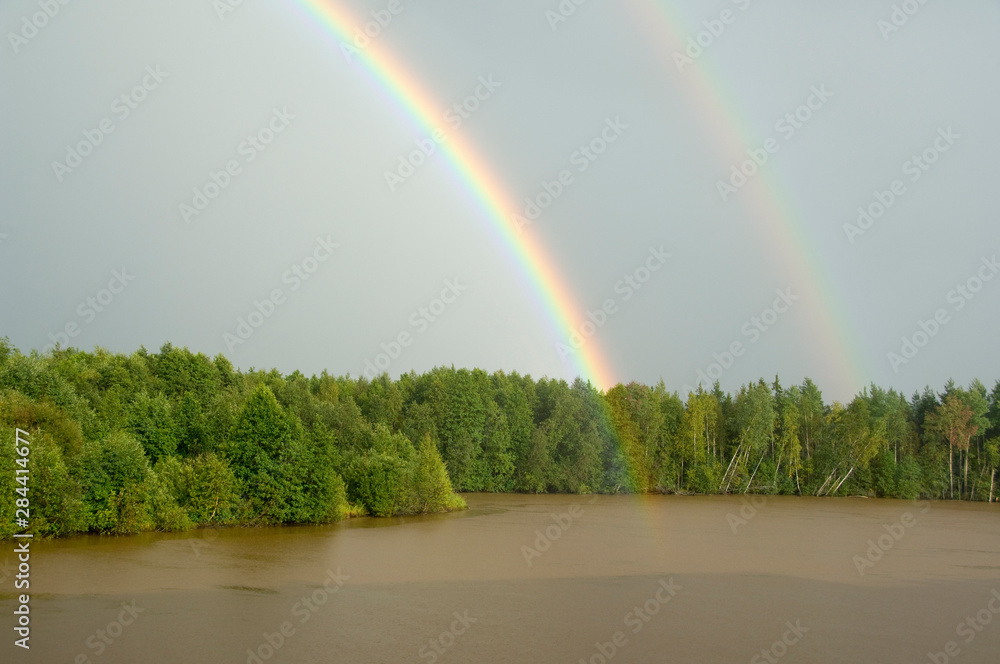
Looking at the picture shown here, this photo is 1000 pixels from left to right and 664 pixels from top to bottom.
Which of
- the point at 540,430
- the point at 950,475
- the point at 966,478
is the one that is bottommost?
the point at 966,478

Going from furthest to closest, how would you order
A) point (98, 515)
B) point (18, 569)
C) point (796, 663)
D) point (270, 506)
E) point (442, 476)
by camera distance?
1. point (442, 476)
2. point (270, 506)
3. point (98, 515)
4. point (18, 569)
5. point (796, 663)

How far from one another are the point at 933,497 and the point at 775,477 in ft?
47.7

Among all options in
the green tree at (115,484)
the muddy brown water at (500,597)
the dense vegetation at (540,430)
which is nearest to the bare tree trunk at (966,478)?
the dense vegetation at (540,430)

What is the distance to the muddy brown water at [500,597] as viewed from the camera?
1622 centimetres

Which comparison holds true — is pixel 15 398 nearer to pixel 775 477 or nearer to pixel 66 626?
pixel 66 626

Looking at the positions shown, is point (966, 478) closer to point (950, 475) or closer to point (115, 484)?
point (950, 475)

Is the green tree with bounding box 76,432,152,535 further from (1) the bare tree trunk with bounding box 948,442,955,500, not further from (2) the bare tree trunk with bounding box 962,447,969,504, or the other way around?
(2) the bare tree trunk with bounding box 962,447,969,504

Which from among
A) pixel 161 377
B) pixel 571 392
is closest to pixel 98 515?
pixel 161 377

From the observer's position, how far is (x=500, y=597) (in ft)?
70.2

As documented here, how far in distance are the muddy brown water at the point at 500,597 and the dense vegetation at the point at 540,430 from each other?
7943mm

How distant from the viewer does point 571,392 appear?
2975 inches

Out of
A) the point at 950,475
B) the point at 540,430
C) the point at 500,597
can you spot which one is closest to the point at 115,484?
the point at 500,597

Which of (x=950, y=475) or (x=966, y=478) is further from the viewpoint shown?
(x=966, y=478)

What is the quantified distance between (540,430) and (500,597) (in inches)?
1985
